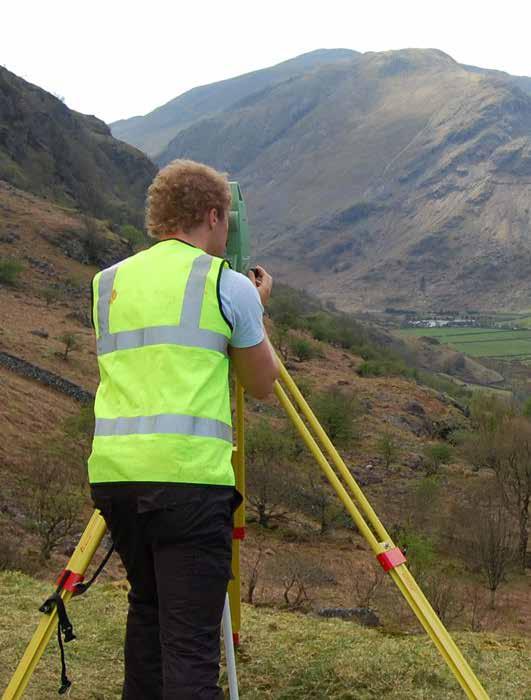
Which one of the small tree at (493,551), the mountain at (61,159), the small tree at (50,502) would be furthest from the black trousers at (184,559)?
the mountain at (61,159)

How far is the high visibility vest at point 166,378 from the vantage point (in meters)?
2.24

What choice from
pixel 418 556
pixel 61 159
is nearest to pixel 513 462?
pixel 418 556

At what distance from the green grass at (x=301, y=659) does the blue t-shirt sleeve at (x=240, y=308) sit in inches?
81.4

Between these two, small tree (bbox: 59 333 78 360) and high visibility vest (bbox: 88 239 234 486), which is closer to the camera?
high visibility vest (bbox: 88 239 234 486)

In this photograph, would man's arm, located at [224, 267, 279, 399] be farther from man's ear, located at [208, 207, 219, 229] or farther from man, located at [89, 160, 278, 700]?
man's ear, located at [208, 207, 219, 229]

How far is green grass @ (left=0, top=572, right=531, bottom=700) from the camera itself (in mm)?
3742

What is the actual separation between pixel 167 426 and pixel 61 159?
184 ft

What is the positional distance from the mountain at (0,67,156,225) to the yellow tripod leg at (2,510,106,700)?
43.8 metres

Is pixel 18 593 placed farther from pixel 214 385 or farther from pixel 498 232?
pixel 498 232

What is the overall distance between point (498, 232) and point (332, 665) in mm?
123894

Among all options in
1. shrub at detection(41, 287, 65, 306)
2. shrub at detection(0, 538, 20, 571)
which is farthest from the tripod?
shrub at detection(41, 287, 65, 306)

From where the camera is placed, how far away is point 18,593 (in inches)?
197

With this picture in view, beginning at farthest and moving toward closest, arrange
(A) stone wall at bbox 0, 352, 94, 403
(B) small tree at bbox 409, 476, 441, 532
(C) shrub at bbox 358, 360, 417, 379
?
(C) shrub at bbox 358, 360, 417, 379
(A) stone wall at bbox 0, 352, 94, 403
(B) small tree at bbox 409, 476, 441, 532

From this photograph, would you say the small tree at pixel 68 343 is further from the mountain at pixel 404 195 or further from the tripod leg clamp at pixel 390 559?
the mountain at pixel 404 195
